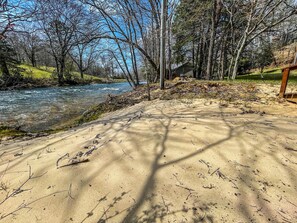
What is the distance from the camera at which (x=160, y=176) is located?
5.28 ft

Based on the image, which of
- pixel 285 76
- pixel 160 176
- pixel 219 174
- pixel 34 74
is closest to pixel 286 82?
pixel 285 76

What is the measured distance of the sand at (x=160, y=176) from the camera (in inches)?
50.4

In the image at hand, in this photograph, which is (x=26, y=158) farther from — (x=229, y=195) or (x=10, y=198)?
(x=229, y=195)

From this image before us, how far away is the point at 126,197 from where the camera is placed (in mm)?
1407

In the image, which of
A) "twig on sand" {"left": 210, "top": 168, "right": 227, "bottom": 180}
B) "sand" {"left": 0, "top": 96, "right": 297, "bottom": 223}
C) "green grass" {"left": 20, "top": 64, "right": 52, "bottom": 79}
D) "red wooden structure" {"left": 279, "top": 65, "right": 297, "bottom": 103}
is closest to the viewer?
"sand" {"left": 0, "top": 96, "right": 297, "bottom": 223}

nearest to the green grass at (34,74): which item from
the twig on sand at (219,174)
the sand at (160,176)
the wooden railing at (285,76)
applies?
the sand at (160,176)

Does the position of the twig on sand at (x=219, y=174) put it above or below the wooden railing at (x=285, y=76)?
below

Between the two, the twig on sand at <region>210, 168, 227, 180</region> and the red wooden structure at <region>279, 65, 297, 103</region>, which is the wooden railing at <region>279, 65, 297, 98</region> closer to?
the red wooden structure at <region>279, 65, 297, 103</region>

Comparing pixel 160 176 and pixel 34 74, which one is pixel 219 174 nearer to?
pixel 160 176

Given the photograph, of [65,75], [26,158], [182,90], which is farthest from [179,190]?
[65,75]

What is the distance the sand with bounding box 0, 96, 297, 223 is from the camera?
4.20 feet

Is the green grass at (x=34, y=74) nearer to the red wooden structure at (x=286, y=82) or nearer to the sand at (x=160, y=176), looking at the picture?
the sand at (x=160, y=176)

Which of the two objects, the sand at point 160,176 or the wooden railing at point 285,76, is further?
the wooden railing at point 285,76

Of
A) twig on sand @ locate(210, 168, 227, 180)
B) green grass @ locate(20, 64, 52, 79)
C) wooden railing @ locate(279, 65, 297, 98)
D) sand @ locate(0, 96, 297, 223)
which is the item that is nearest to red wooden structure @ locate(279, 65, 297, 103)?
wooden railing @ locate(279, 65, 297, 98)
